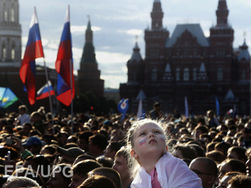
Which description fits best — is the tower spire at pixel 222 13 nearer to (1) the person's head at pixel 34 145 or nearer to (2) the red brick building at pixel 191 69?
(2) the red brick building at pixel 191 69

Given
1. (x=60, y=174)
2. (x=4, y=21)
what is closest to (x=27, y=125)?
(x=60, y=174)

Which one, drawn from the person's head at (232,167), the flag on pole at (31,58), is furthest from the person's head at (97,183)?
the flag on pole at (31,58)

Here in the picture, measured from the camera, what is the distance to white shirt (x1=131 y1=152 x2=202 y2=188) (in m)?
3.45

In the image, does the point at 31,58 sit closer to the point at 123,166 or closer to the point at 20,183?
the point at 123,166

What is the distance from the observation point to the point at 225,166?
20.2 ft

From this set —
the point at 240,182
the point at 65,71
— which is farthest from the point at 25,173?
the point at 65,71

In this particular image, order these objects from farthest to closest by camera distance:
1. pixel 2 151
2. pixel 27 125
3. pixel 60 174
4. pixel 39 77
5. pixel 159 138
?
pixel 39 77 → pixel 27 125 → pixel 2 151 → pixel 60 174 → pixel 159 138

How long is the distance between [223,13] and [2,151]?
3415 inches

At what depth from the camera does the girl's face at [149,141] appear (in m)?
3.61

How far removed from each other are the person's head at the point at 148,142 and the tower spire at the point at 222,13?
89.6 m

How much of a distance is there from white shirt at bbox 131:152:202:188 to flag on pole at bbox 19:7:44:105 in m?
11.9

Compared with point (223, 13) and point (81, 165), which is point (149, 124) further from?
point (223, 13)

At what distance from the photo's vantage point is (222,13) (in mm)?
91312

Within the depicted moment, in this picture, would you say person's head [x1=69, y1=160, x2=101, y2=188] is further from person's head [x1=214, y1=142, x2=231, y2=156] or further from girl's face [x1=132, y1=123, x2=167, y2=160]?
person's head [x1=214, y1=142, x2=231, y2=156]
